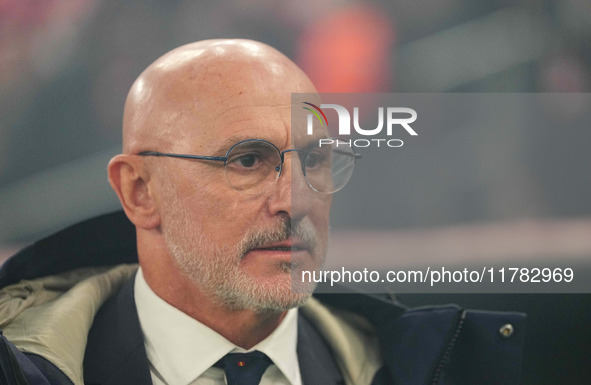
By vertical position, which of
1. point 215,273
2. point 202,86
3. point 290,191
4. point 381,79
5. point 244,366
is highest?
point 381,79

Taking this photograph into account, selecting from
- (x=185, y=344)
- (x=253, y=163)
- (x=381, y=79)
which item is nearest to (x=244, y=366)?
(x=185, y=344)

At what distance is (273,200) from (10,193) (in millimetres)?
700

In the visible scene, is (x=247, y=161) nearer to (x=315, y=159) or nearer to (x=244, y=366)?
(x=315, y=159)

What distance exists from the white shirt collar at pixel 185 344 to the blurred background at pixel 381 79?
0.42 metres

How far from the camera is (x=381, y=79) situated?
1734mm

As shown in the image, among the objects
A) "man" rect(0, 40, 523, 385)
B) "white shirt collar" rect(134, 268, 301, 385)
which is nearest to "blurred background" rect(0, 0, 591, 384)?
"man" rect(0, 40, 523, 385)

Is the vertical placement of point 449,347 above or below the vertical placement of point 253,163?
below

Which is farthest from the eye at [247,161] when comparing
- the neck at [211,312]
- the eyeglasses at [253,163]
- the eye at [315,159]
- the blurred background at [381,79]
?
the blurred background at [381,79]

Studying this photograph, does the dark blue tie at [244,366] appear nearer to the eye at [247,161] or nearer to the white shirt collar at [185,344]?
the white shirt collar at [185,344]

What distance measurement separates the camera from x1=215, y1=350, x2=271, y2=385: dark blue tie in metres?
1.24

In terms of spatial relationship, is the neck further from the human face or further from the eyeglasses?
the eyeglasses

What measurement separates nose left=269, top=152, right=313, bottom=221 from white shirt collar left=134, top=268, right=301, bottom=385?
0.83ft

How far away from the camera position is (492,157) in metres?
1.74

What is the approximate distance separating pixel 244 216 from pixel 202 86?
24 centimetres
